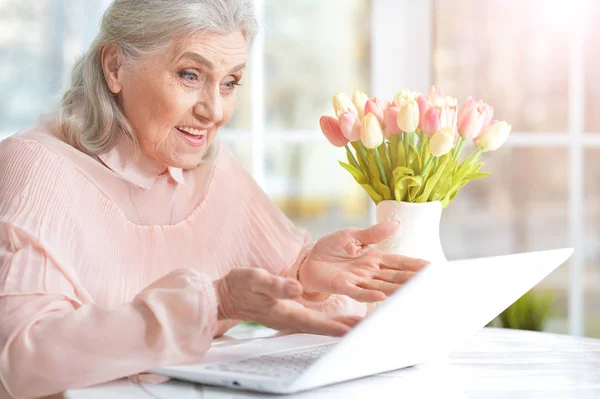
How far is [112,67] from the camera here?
5.45 feet

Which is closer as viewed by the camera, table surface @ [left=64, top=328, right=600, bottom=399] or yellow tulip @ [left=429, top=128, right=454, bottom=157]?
table surface @ [left=64, top=328, right=600, bottom=399]

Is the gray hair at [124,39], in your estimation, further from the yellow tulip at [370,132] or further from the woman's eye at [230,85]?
the yellow tulip at [370,132]

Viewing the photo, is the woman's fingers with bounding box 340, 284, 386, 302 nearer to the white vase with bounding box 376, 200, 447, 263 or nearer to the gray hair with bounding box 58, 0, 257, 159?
the white vase with bounding box 376, 200, 447, 263

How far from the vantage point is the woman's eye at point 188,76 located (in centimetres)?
161

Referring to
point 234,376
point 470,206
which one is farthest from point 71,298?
point 470,206

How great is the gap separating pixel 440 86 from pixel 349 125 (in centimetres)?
185

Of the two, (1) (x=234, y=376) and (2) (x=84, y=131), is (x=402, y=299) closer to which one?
(1) (x=234, y=376)

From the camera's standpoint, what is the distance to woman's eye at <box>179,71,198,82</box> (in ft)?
5.28

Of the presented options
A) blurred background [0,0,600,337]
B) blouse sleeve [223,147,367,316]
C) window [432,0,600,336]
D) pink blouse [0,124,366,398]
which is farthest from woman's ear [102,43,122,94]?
window [432,0,600,336]

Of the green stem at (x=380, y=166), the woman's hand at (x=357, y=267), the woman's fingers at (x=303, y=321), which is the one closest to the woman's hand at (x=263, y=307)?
the woman's fingers at (x=303, y=321)

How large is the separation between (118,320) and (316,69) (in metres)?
2.37

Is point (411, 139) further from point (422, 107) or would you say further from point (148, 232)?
point (148, 232)

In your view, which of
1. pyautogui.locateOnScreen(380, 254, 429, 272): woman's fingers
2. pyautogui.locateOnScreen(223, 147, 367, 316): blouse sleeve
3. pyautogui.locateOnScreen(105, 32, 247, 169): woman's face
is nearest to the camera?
pyautogui.locateOnScreen(380, 254, 429, 272): woman's fingers

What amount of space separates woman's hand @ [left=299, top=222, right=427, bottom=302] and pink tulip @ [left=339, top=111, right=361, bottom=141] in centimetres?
17
